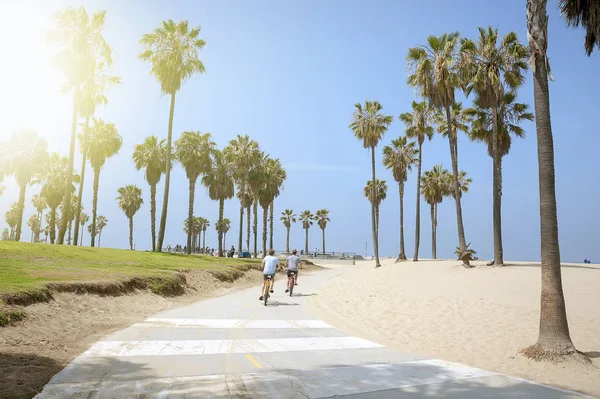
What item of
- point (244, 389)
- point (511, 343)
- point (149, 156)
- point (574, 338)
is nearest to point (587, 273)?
point (574, 338)

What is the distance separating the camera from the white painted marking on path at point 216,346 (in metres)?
7.44

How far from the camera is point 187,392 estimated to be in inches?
204

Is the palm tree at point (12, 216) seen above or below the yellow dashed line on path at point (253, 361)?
above

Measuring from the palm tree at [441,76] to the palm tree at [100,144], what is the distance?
103 feet

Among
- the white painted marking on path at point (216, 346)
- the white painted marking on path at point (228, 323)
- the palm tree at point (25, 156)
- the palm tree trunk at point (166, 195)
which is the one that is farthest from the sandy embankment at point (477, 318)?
the palm tree at point (25, 156)

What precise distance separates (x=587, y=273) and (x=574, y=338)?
42.0ft

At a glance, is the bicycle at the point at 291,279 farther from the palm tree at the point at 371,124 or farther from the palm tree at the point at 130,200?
the palm tree at the point at 130,200

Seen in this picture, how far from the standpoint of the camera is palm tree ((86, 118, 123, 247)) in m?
41.2

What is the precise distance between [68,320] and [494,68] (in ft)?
87.5

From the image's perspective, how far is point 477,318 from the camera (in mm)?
11672

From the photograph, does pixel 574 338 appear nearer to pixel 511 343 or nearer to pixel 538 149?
pixel 511 343

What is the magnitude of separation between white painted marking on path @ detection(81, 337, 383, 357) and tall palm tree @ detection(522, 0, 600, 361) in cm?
352

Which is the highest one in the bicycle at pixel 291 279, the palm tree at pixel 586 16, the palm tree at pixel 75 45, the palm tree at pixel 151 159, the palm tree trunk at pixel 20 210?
the palm tree at pixel 75 45

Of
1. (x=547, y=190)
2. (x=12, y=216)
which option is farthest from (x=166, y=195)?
(x=12, y=216)
